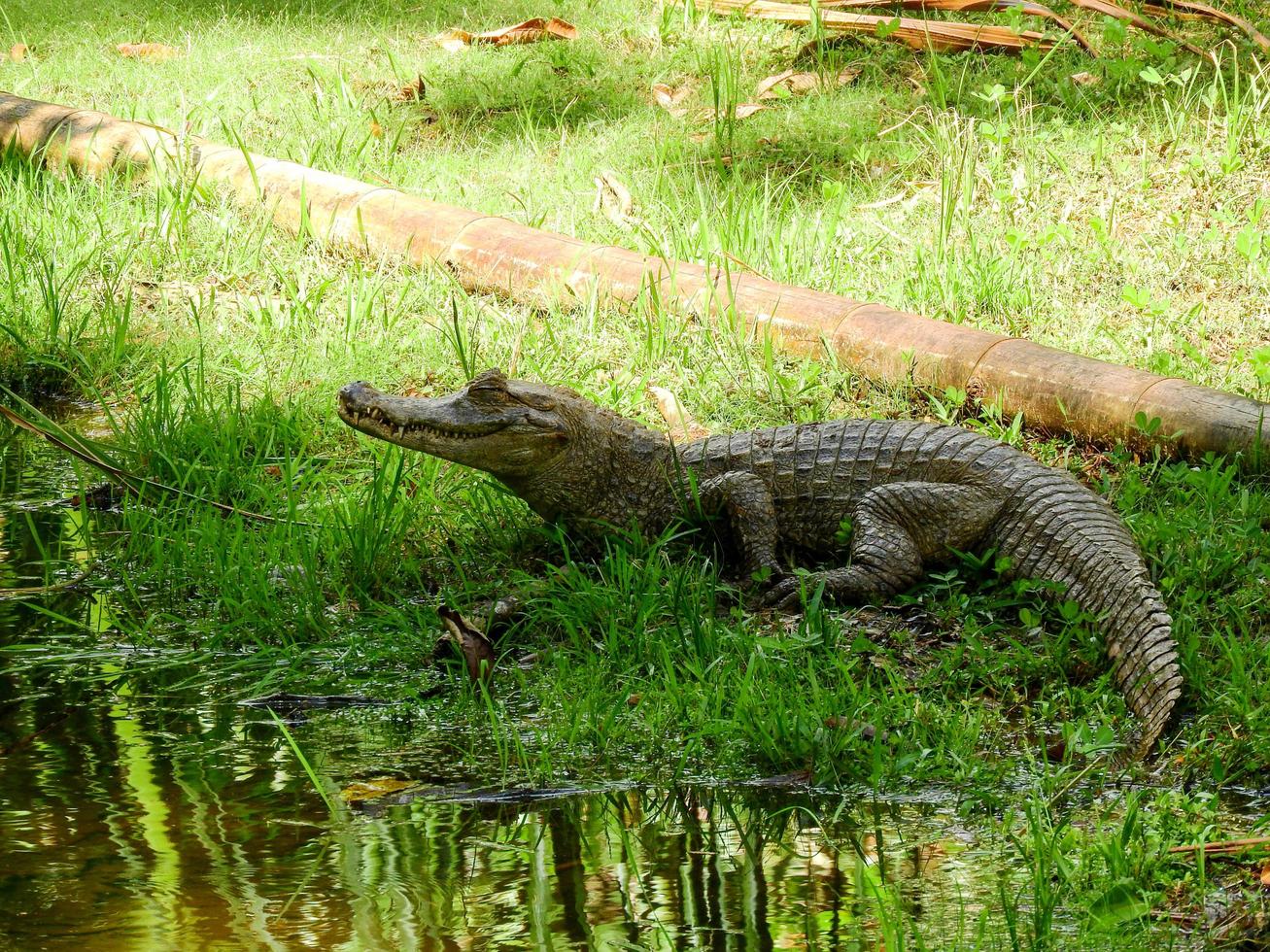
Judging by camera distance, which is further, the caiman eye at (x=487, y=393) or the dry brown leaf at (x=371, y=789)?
the caiman eye at (x=487, y=393)

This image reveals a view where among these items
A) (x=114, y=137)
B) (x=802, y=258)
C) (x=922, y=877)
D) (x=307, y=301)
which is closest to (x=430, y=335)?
(x=307, y=301)

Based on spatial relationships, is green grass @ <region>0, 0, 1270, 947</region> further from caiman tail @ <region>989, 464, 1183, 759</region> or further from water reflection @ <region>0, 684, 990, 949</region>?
water reflection @ <region>0, 684, 990, 949</region>

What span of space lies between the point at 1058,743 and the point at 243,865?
179 cm

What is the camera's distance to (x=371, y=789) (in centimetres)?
304

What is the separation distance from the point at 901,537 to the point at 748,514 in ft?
1.55

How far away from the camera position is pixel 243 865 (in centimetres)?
262

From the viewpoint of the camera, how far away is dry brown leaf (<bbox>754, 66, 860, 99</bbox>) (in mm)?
8039

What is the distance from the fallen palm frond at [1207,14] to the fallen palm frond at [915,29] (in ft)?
2.27

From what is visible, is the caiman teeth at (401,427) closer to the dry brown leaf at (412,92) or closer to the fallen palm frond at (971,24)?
the fallen palm frond at (971,24)

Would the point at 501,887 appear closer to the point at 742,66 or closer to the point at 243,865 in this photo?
the point at 243,865

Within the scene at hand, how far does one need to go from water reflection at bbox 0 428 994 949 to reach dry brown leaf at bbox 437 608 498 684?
26 centimetres

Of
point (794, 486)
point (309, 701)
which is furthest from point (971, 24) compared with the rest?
point (309, 701)

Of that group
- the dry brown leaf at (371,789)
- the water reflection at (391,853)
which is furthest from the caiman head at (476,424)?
the dry brown leaf at (371,789)

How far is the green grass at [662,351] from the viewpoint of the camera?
329 cm
